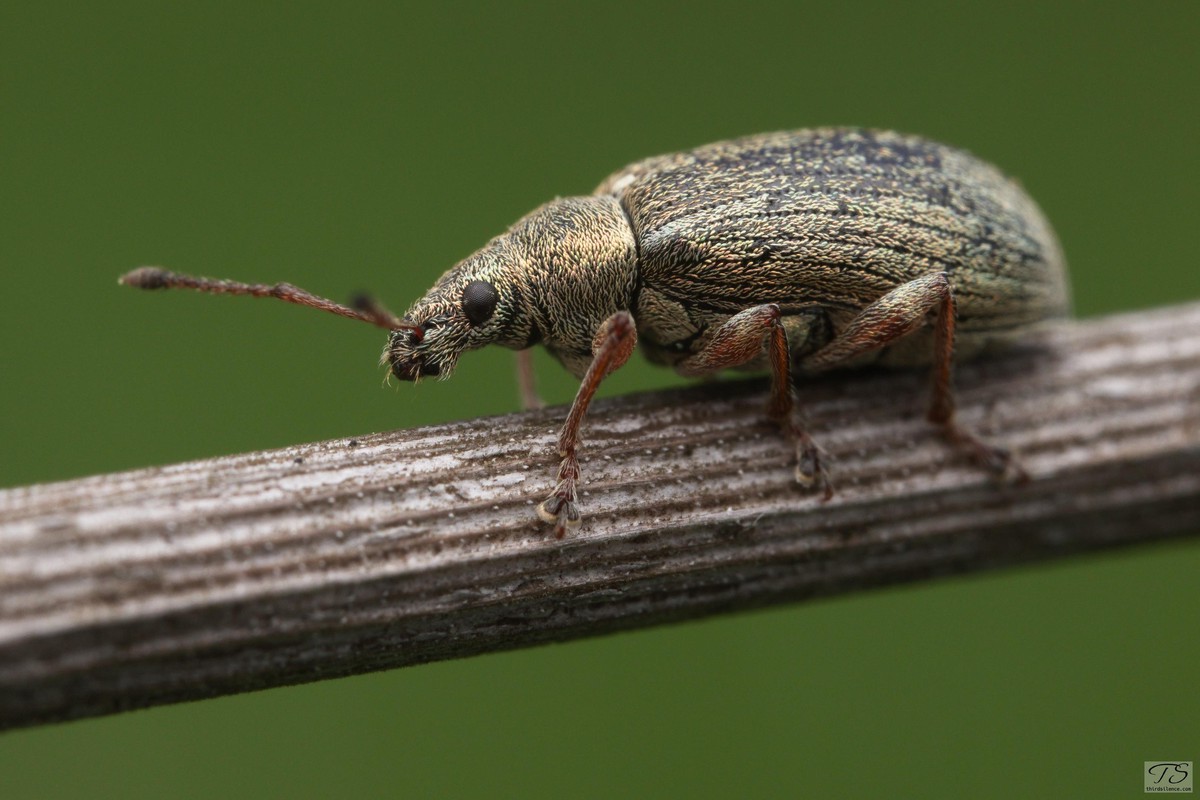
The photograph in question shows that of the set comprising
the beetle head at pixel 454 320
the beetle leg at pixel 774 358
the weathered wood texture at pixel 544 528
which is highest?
the beetle head at pixel 454 320

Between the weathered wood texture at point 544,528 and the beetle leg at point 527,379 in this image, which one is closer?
the weathered wood texture at point 544,528

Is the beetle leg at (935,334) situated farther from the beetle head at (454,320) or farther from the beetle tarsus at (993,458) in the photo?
the beetle head at (454,320)

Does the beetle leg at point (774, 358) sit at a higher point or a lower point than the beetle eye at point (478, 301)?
lower

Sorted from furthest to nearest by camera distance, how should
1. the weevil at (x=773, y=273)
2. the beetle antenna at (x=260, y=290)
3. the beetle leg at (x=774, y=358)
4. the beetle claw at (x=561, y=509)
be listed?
the weevil at (x=773, y=273) → the beetle leg at (x=774, y=358) → the beetle antenna at (x=260, y=290) → the beetle claw at (x=561, y=509)

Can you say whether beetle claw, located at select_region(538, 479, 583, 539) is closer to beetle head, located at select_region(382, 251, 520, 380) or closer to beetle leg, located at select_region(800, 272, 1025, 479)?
beetle head, located at select_region(382, 251, 520, 380)

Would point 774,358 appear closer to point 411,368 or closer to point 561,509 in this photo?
point 561,509

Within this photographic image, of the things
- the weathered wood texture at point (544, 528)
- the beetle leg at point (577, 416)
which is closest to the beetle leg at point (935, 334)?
the weathered wood texture at point (544, 528)

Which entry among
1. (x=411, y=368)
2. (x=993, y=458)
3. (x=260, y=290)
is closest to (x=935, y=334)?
(x=993, y=458)
